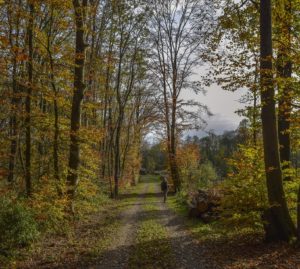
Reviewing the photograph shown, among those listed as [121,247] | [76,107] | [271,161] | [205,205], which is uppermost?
[76,107]

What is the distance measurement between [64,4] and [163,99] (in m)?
17.8

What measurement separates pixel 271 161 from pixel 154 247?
4105mm

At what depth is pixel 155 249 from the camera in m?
9.45

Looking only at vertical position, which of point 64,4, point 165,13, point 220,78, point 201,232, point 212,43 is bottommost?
point 201,232

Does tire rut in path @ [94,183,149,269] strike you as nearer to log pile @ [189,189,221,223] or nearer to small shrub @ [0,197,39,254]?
small shrub @ [0,197,39,254]

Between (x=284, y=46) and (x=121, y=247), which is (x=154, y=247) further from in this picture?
(x=284, y=46)

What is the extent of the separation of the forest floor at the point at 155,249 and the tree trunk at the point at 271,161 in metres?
0.54

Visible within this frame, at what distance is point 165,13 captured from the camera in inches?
1091

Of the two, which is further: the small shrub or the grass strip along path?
the small shrub

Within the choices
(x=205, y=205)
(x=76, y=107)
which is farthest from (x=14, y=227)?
(x=205, y=205)

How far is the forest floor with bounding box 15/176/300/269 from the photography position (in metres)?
8.08

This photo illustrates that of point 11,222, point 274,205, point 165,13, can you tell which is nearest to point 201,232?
point 274,205

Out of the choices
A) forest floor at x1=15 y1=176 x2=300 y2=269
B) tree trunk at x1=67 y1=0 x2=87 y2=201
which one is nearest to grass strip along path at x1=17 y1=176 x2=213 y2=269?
forest floor at x1=15 y1=176 x2=300 y2=269

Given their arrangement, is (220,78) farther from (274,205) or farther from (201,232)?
(201,232)
